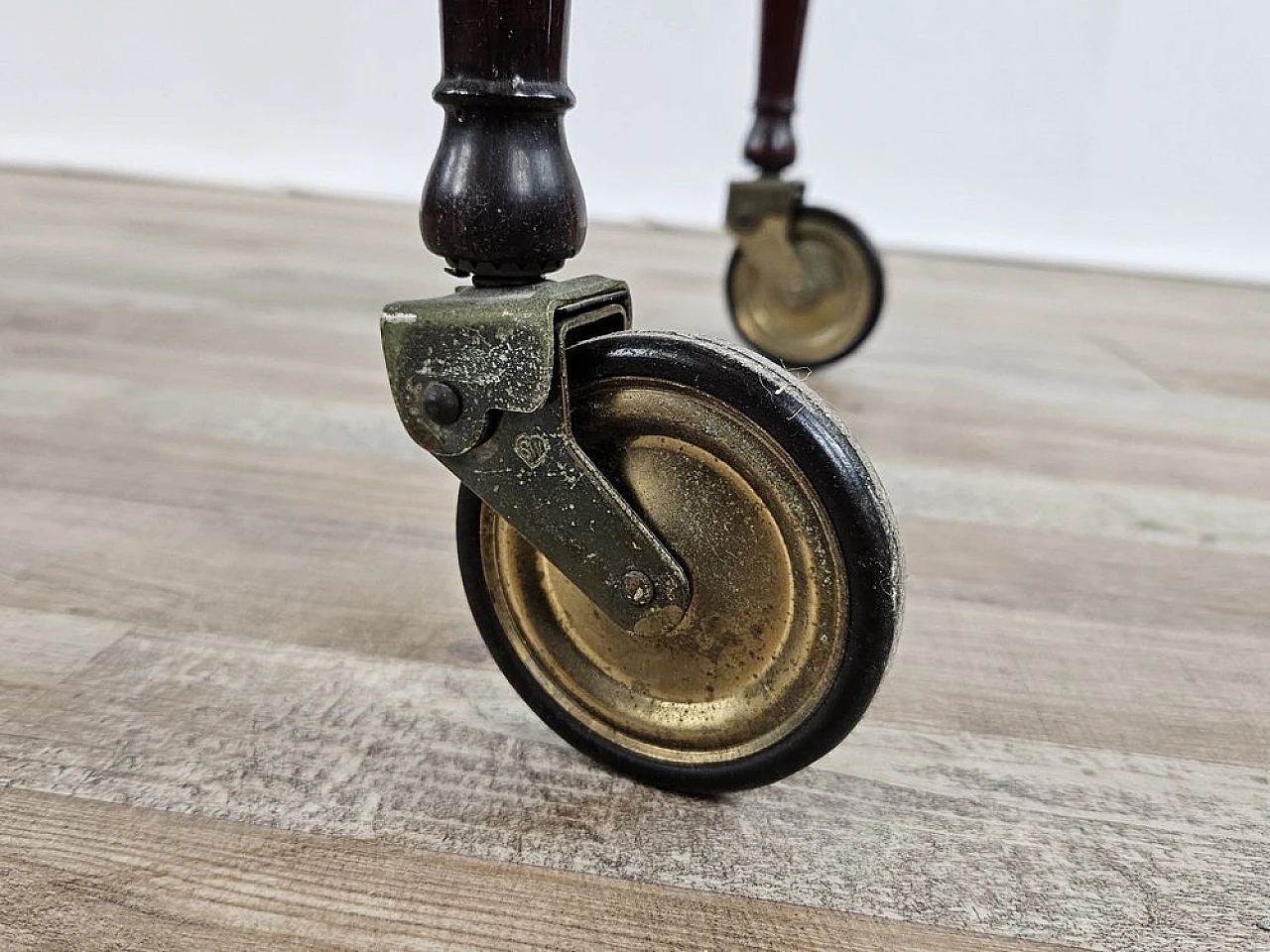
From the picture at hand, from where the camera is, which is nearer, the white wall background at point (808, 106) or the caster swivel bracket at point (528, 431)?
the caster swivel bracket at point (528, 431)

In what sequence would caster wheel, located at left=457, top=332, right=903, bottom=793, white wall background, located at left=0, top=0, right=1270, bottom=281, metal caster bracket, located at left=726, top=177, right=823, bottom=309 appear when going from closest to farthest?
caster wheel, located at left=457, top=332, right=903, bottom=793
metal caster bracket, located at left=726, top=177, right=823, bottom=309
white wall background, located at left=0, top=0, right=1270, bottom=281

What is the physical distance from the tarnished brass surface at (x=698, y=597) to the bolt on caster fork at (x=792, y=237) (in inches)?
26.1

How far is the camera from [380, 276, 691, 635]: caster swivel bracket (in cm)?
42

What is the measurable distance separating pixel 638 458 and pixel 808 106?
2.02 m

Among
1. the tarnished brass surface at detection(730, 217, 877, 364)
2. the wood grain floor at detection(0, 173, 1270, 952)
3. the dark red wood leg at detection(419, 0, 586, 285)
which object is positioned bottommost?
the wood grain floor at detection(0, 173, 1270, 952)

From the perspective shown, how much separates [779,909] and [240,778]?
0.21m

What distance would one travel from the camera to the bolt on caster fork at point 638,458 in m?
0.40

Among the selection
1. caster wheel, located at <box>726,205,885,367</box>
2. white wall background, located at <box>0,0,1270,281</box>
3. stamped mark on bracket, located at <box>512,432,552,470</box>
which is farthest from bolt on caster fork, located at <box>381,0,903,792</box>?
white wall background, located at <box>0,0,1270,281</box>

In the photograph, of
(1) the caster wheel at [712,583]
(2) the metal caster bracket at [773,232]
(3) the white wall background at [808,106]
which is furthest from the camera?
(3) the white wall background at [808,106]

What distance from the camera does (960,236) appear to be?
231 centimetres

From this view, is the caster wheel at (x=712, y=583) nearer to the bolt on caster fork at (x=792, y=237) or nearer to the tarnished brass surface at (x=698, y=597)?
the tarnished brass surface at (x=698, y=597)

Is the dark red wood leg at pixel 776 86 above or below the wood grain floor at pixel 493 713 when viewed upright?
above

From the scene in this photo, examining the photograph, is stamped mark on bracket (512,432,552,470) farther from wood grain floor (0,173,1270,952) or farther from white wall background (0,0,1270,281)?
white wall background (0,0,1270,281)

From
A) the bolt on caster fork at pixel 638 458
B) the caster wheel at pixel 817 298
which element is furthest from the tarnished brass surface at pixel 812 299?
the bolt on caster fork at pixel 638 458
